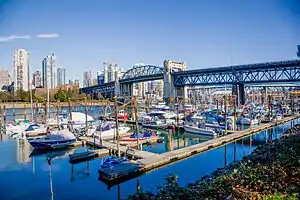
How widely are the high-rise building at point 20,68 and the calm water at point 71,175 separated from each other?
336 ft

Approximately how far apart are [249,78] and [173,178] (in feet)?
251

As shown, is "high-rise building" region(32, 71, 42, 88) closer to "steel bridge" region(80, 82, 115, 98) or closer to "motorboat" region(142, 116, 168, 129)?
"steel bridge" region(80, 82, 115, 98)

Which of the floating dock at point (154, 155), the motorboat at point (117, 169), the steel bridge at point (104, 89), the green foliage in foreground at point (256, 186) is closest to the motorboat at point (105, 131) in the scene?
the floating dock at point (154, 155)

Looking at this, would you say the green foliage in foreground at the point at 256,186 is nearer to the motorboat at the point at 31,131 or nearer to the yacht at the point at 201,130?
the yacht at the point at 201,130

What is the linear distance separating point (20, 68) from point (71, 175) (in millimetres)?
119909

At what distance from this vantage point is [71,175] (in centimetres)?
1766

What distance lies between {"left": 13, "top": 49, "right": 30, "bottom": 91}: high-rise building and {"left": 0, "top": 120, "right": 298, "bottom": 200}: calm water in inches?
4028

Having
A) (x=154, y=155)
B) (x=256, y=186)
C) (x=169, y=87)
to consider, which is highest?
(x=169, y=87)

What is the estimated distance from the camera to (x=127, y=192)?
14672 millimetres

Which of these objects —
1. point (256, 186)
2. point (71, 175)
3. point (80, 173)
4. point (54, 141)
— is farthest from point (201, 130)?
point (256, 186)

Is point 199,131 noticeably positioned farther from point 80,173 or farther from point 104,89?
point 104,89

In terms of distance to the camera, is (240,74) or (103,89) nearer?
(240,74)

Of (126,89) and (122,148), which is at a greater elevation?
(126,89)

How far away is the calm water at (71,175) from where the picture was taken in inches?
581
